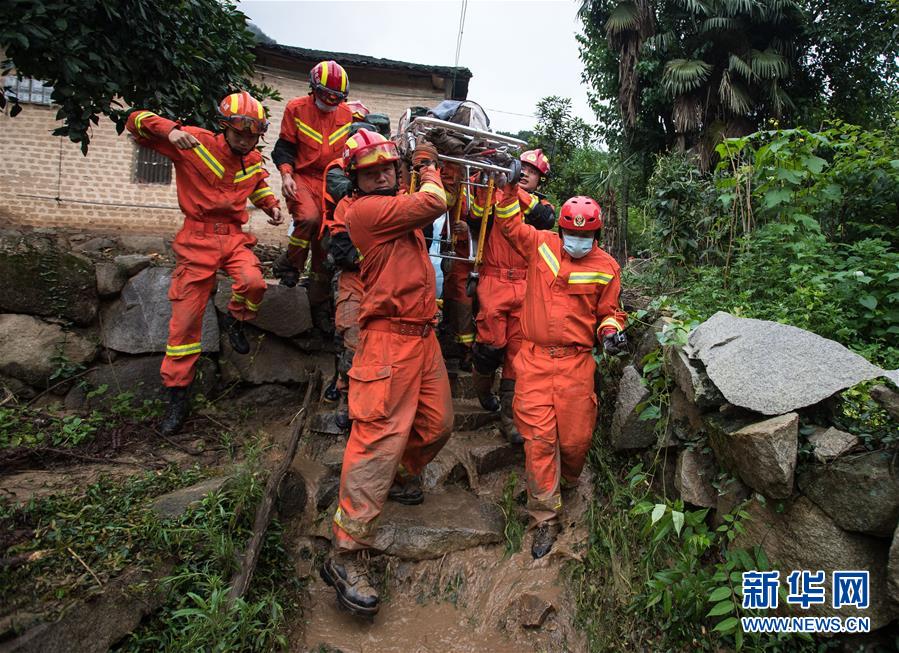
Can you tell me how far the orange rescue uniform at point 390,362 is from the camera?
295cm

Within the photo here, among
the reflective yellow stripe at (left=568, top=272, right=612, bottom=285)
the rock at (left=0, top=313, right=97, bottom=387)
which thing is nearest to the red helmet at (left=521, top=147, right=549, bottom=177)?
the reflective yellow stripe at (left=568, top=272, right=612, bottom=285)

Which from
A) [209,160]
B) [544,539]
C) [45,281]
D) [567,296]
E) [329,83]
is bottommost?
[544,539]

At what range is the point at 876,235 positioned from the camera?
3.65 m

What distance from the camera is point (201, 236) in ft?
13.5

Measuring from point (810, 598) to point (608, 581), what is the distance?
1.03 meters

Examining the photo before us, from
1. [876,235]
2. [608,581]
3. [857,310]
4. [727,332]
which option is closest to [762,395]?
[727,332]

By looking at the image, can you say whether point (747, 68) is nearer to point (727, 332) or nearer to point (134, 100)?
point (727, 332)

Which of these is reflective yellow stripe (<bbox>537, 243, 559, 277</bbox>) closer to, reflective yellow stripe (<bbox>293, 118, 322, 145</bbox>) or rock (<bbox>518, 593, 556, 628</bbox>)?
rock (<bbox>518, 593, 556, 628</bbox>)

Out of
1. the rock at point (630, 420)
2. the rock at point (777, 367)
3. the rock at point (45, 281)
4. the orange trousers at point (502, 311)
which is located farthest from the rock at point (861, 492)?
the rock at point (45, 281)

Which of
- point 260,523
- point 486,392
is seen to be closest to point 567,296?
point 486,392

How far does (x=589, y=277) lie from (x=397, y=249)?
1232 mm

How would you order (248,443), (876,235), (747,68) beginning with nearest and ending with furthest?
1. (876,235)
2. (248,443)
3. (747,68)

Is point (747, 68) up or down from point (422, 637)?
up

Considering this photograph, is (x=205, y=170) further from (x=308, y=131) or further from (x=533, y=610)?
(x=533, y=610)
